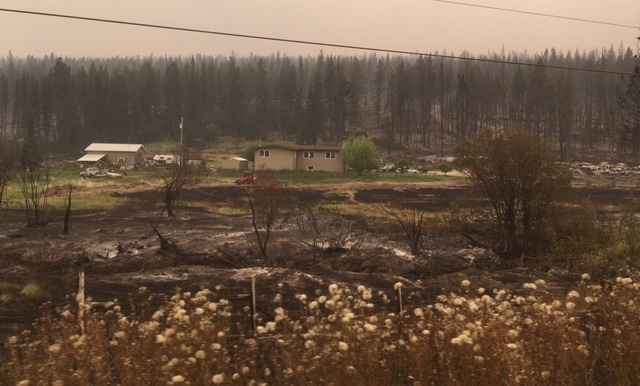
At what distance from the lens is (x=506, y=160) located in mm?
20469

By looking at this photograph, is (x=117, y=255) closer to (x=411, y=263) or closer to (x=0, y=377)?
(x=411, y=263)

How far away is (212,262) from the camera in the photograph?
19438 millimetres

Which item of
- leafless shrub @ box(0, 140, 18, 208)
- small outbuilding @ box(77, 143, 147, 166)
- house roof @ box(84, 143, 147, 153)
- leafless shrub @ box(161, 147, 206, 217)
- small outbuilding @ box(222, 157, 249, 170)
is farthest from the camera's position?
house roof @ box(84, 143, 147, 153)

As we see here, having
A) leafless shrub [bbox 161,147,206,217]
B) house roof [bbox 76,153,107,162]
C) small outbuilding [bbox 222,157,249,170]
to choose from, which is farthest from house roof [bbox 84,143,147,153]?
leafless shrub [bbox 161,147,206,217]

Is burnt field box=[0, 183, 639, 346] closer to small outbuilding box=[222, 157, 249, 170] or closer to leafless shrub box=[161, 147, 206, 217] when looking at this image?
leafless shrub box=[161, 147, 206, 217]

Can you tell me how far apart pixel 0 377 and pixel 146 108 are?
352 ft

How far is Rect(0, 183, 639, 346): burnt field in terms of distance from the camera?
47.7 feet

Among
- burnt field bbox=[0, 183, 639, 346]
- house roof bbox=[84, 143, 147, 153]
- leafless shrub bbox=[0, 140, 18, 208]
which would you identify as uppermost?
house roof bbox=[84, 143, 147, 153]

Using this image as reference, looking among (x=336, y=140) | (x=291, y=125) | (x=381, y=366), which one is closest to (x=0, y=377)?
(x=381, y=366)

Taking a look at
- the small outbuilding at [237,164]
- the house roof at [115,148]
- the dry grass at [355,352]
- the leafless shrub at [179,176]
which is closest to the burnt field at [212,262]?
the leafless shrub at [179,176]

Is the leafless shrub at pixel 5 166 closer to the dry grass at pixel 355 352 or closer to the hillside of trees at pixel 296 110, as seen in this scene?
the dry grass at pixel 355 352

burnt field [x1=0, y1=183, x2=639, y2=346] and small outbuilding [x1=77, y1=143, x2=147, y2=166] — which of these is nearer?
burnt field [x1=0, y1=183, x2=639, y2=346]

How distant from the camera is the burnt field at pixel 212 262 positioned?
14528mm

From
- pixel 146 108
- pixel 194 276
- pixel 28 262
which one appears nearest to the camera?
pixel 194 276
